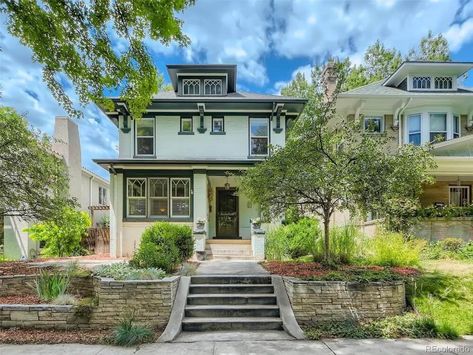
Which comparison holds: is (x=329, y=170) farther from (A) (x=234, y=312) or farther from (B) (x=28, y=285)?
(B) (x=28, y=285)

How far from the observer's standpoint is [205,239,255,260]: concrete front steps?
1250cm

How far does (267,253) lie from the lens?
1206 centimetres

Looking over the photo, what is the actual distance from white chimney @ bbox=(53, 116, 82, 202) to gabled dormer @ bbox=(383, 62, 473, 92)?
57.6 feet

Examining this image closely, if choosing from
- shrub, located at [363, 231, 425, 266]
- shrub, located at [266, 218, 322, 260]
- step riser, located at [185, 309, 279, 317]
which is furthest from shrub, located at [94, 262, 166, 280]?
shrub, located at [363, 231, 425, 266]

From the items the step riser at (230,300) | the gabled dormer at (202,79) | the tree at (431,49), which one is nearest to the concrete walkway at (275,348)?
the step riser at (230,300)

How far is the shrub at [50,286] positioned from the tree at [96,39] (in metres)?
3.38

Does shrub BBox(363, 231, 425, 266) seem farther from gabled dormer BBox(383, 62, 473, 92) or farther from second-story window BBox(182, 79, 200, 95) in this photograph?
gabled dormer BBox(383, 62, 473, 92)

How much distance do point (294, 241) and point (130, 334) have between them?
6.54 metres

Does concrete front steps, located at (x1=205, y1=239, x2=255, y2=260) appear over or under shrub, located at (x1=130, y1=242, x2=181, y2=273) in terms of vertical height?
under

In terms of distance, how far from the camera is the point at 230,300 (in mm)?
6688

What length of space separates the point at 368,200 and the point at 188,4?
5049mm

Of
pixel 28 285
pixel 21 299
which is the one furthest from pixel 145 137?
pixel 21 299

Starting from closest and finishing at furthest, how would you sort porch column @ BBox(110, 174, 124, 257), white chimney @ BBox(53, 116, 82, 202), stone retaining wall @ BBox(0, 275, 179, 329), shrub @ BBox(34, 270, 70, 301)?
stone retaining wall @ BBox(0, 275, 179, 329) < shrub @ BBox(34, 270, 70, 301) < porch column @ BBox(110, 174, 124, 257) < white chimney @ BBox(53, 116, 82, 202)

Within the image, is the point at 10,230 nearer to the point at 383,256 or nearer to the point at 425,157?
the point at 383,256
